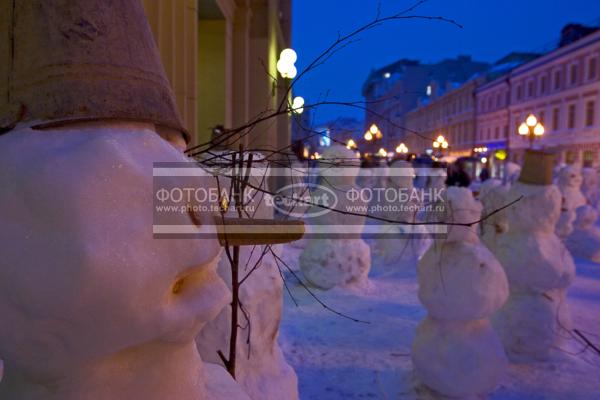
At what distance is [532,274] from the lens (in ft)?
17.1

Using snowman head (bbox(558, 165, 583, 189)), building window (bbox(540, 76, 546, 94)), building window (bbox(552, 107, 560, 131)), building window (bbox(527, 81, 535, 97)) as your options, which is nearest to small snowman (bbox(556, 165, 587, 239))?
snowman head (bbox(558, 165, 583, 189))

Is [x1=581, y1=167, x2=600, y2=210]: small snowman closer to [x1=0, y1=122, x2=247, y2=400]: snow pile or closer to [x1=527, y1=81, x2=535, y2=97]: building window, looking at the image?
[x1=0, y1=122, x2=247, y2=400]: snow pile

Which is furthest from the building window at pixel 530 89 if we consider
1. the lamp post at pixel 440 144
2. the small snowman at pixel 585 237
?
the lamp post at pixel 440 144

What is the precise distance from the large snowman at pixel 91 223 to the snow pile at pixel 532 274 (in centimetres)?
476

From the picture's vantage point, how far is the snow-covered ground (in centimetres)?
452

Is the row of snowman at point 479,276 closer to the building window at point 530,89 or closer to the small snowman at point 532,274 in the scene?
the small snowman at point 532,274

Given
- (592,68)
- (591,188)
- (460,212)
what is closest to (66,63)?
(460,212)

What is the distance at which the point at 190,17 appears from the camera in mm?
5770

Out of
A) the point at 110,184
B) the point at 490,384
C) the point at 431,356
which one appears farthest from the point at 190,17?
the point at 110,184

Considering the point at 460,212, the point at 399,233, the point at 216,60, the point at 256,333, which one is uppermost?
the point at 216,60

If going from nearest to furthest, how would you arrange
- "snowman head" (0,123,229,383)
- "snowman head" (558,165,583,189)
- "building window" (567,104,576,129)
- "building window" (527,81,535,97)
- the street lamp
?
"snowman head" (0,123,229,383), the street lamp, "snowman head" (558,165,583,189), "building window" (567,104,576,129), "building window" (527,81,535,97)

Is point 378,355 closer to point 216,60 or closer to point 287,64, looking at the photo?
point 287,64

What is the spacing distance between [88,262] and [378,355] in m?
4.78

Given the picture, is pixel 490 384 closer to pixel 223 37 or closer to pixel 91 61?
pixel 91 61
